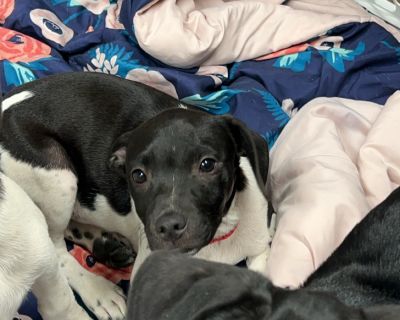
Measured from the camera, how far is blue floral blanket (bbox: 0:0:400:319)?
338cm

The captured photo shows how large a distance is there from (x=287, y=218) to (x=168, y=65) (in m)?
1.26

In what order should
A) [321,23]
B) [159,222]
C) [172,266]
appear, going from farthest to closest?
[321,23], [159,222], [172,266]

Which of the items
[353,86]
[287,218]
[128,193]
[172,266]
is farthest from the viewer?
[353,86]

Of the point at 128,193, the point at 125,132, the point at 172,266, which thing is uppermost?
the point at 172,266

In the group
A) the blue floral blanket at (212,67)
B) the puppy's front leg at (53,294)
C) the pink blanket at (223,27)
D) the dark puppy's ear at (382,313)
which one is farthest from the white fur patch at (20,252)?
the pink blanket at (223,27)

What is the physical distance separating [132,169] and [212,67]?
4.04 ft

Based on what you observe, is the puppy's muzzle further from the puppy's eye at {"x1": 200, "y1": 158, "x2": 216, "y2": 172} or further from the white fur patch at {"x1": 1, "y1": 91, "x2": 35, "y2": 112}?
the white fur patch at {"x1": 1, "y1": 91, "x2": 35, "y2": 112}

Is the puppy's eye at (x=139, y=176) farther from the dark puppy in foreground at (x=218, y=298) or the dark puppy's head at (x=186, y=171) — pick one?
the dark puppy in foreground at (x=218, y=298)

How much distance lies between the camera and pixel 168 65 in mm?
3561

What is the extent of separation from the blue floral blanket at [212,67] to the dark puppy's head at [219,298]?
1800 mm

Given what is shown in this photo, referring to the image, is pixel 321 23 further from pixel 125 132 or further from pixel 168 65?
pixel 125 132

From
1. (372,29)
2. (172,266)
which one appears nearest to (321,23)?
(372,29)

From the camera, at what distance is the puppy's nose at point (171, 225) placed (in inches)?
89.2

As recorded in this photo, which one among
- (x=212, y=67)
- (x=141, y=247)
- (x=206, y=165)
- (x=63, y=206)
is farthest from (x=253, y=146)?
(x=212, y=67)
